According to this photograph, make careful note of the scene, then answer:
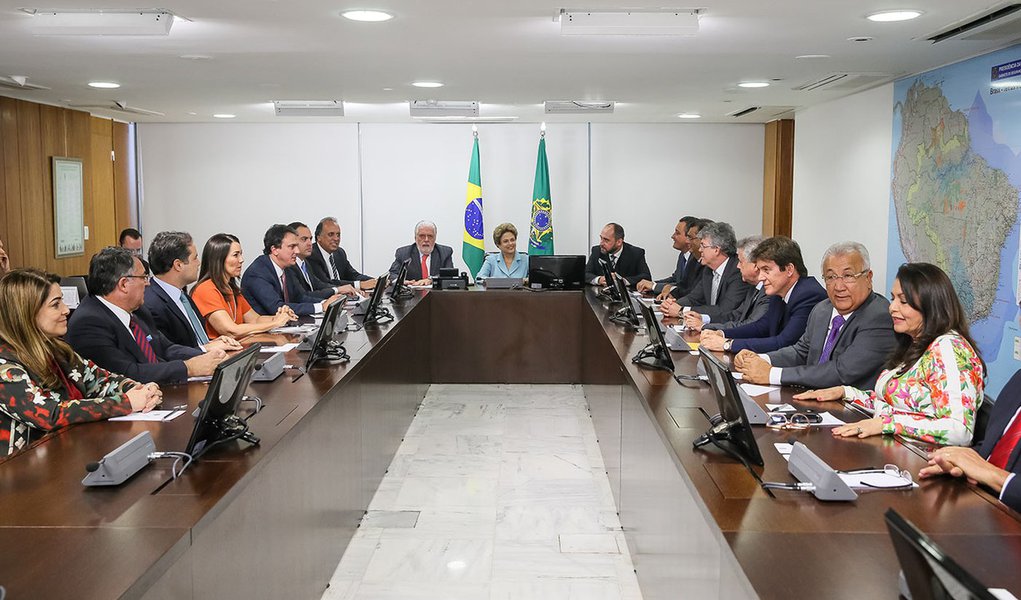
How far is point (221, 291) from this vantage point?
5.35m

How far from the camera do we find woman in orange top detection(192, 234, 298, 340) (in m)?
5.18

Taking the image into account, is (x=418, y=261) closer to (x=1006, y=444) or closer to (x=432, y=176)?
(x=432, y=176)

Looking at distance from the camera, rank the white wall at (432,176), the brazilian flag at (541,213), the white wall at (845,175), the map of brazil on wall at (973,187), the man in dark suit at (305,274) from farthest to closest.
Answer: the white wall at (432,176) < the brazilian flag at (541,213) < the white wall at (845,175) < the man in dark suit at (305,274) < the map of brazil on wall at (973,187)

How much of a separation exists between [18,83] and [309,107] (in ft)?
8.60

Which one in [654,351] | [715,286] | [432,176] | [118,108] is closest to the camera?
[654,351]

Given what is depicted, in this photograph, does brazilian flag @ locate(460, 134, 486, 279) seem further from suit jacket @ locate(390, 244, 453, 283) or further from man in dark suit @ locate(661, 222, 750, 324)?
man in dark suit @ locate(661, 222, 750, 324)

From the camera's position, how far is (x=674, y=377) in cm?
402

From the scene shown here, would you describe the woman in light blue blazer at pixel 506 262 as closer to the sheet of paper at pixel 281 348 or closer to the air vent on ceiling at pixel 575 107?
the air vent on ceiling at pixel 575 107

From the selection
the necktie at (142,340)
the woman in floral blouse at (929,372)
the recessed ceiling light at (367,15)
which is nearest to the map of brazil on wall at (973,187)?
the woman in floral blouse at (929,372)

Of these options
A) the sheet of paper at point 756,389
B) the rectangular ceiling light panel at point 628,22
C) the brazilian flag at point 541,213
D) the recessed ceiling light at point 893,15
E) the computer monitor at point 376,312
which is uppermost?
the recessed ceiling light at point 893,15

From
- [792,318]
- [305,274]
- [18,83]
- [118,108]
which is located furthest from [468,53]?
[118,108]

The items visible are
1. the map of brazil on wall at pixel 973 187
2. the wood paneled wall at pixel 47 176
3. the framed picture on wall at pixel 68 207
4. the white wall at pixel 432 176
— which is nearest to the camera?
the map of brazil on wall at pixel 973 187

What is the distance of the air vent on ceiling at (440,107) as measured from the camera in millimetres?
8750

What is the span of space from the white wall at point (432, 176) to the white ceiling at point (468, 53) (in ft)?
8.38
